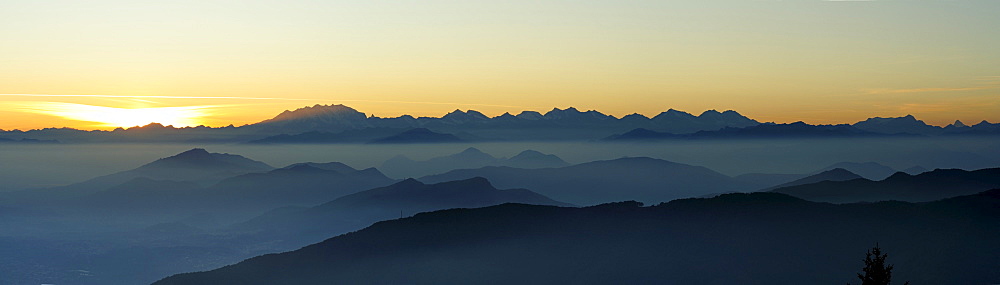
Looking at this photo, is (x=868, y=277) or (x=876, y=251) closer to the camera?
(x=868, y=277)

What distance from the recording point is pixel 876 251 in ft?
162

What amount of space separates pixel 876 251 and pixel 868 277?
4029 mm

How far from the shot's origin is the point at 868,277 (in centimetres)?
4616
